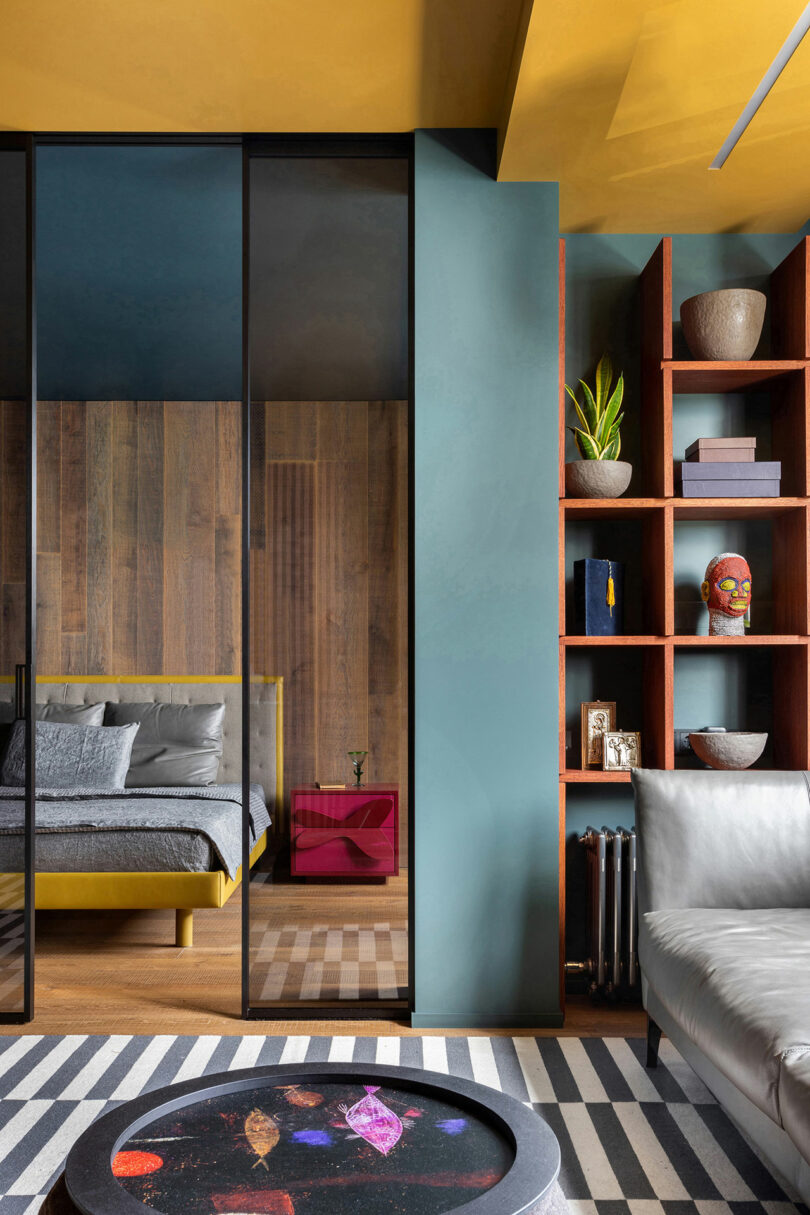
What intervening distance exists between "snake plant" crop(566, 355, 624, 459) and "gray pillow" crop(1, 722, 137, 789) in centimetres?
253

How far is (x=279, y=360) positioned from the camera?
311cm

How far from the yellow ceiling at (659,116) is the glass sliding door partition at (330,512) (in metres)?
0.55

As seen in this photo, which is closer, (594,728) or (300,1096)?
(300,1096)

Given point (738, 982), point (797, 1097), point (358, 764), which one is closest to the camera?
point (797, 1097)

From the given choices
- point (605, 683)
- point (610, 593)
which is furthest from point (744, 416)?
point (605, 683)

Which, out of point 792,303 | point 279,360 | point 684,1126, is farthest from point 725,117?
point 684,1126

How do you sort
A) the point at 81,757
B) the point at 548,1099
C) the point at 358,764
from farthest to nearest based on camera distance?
the point at 81,757, the point at 358,764, the point at 548,1099

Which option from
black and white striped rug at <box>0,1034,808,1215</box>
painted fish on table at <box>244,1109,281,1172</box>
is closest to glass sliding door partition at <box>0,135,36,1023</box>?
black and white striped rug at <box>0,1034,808,1215</box>

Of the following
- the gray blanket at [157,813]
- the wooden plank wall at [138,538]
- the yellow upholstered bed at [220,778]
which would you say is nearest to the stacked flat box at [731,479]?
the yellow upholstered bed at [220,778]

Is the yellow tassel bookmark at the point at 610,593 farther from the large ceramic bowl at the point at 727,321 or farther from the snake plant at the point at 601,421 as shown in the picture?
the large ceramic bowl at the point at 727,321

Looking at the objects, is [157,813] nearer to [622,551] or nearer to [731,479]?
[622,551]

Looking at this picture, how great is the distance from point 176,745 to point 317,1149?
3053 millimetres

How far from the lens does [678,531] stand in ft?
10.9

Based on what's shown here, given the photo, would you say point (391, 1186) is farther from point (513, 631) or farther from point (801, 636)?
point (801, 636)
